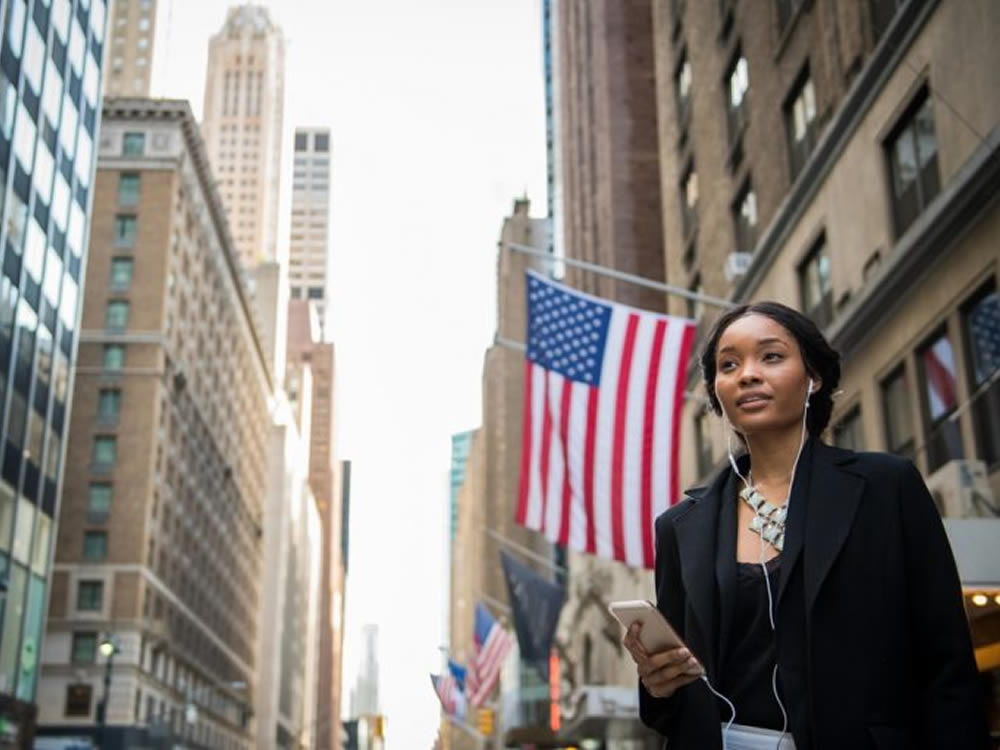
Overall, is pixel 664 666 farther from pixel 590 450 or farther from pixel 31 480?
pixel 31 480

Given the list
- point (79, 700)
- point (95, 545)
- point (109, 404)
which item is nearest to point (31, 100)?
point (109, 404)

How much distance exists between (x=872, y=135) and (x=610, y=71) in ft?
134

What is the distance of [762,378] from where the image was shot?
11.9 ft

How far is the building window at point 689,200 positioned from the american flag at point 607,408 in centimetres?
1869

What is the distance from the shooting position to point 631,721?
42156 mm

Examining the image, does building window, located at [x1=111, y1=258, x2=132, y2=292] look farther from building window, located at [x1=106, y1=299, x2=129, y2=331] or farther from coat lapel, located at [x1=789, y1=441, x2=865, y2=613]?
coat lapel, located at [x1=789, y1=441, x2=865, y2=613]

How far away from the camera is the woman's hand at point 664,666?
3148 mm

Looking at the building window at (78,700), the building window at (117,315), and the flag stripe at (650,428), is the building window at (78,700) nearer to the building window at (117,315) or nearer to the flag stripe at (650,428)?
the building window at (117,315)

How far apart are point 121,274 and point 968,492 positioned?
69.2 m

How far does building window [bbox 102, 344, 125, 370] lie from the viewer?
250 feet

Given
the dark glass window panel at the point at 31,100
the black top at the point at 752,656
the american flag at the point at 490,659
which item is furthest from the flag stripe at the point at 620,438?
the dark glass window panel at the point at 31,100

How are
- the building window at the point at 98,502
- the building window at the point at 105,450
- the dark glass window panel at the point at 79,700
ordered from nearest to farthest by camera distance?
the dark glass window panel at the point at 79,700 → the building window at the point at 98,502 → the building window at the point at 105,450

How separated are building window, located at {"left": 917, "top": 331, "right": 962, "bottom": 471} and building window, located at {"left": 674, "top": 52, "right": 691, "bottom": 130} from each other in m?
20.7

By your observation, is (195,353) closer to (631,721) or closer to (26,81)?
(26,81)
